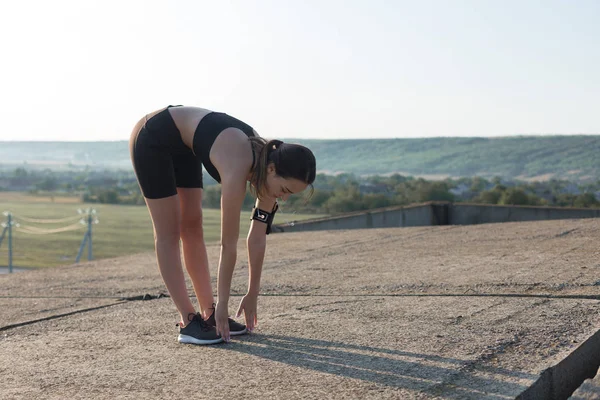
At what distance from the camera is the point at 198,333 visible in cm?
336

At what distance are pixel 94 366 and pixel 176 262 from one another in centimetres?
68

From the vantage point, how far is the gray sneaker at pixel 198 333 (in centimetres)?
334

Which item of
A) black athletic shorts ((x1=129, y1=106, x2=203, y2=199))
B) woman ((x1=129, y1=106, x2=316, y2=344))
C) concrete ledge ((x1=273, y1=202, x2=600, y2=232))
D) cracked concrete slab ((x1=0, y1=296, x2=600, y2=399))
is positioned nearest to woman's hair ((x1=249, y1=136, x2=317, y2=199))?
woman ((x1=129, y1=106, x2=316, y2=344))

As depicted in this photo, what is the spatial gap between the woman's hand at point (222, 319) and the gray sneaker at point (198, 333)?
0.04 metres

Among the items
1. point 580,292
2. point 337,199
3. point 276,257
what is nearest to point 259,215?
point 580,292

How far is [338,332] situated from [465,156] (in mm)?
96655

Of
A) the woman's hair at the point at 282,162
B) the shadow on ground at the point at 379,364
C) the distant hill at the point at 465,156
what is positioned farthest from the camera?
the distant hill at the point at 465,156

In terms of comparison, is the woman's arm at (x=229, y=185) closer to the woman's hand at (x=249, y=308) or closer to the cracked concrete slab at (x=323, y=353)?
the woman's hand at (x=249, y=308)

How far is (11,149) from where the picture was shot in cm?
17925

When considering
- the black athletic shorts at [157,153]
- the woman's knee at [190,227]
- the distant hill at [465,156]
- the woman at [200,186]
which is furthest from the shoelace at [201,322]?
the distant hill at [465,156]

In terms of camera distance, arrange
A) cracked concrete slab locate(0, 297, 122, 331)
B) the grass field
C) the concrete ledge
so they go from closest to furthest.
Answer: cracked concrete slab locate(0, 297, 122, 331) → the concrete ledge → the grass field

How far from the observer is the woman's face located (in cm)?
305

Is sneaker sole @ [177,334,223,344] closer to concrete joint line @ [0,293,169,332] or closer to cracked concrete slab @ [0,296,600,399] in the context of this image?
cracked concrete slab @ [0,296,600,399]

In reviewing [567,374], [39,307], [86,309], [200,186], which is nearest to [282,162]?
[200,186]
